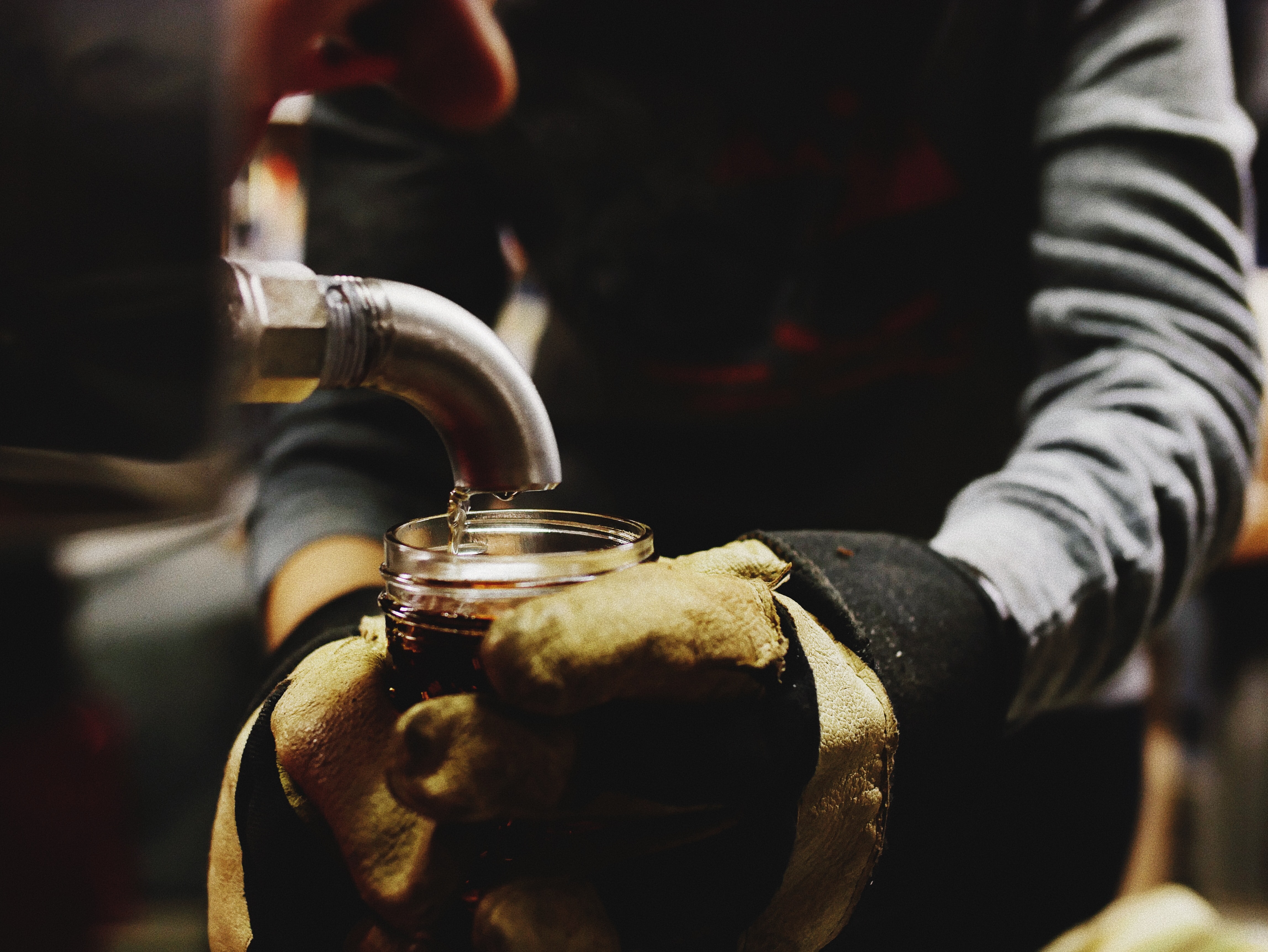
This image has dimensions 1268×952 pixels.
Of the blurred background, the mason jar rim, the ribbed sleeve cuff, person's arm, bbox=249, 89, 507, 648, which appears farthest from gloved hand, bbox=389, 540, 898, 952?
the blurred background

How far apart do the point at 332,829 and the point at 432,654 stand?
83 millimetres

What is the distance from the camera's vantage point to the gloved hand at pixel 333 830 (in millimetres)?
368

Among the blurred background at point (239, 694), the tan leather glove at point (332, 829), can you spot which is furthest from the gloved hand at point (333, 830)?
the blurred background at point (239, 694)

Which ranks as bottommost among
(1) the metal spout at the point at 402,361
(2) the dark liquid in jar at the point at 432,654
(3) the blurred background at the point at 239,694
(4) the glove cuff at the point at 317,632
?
(3) the blurred background at the point at 239,694

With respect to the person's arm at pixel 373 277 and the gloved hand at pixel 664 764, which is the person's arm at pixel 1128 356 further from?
the person's arm at pixel 373 277

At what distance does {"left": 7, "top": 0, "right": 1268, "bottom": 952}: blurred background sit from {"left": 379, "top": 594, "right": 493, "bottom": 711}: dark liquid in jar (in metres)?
0.88

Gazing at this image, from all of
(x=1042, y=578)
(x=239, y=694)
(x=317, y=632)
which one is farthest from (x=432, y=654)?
(x=239, y=694)

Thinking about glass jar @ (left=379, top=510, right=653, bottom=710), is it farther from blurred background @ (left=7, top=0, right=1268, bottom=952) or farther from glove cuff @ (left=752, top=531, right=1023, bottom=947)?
blurred background @ (left=7, top=0, right=1268, bottom=952)

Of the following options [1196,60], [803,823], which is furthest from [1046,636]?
[1196,60]

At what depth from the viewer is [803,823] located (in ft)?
1.36

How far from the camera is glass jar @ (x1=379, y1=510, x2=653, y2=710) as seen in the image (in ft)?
1.29

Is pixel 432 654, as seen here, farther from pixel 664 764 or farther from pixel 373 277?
pixel 373 277

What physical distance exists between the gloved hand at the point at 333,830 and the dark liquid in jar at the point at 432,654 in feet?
0.04

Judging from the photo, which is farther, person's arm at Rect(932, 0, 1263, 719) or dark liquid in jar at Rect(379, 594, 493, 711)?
person's arm at Rect(932, 0, 1263, 719)
